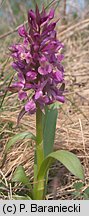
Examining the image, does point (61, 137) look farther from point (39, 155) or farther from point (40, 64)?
point (40, 64)

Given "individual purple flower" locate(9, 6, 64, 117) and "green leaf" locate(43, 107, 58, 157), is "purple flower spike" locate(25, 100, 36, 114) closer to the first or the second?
"individual purple flower" locate(9, 6, 64, 117)

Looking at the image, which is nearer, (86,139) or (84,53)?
(86,139)

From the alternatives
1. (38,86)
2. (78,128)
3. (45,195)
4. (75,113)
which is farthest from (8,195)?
(75,113)

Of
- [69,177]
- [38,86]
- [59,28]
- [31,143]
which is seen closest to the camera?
[38,86]

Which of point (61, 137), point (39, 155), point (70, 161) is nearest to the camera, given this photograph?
point (70, 161)

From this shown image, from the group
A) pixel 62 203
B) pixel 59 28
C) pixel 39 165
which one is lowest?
pixel 62 203

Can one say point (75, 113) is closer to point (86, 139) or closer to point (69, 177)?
point (86, 139)

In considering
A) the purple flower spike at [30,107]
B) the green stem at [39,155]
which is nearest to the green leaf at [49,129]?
the green stem at [39,155]

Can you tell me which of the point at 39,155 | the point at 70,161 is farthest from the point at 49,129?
the point at 70,161
